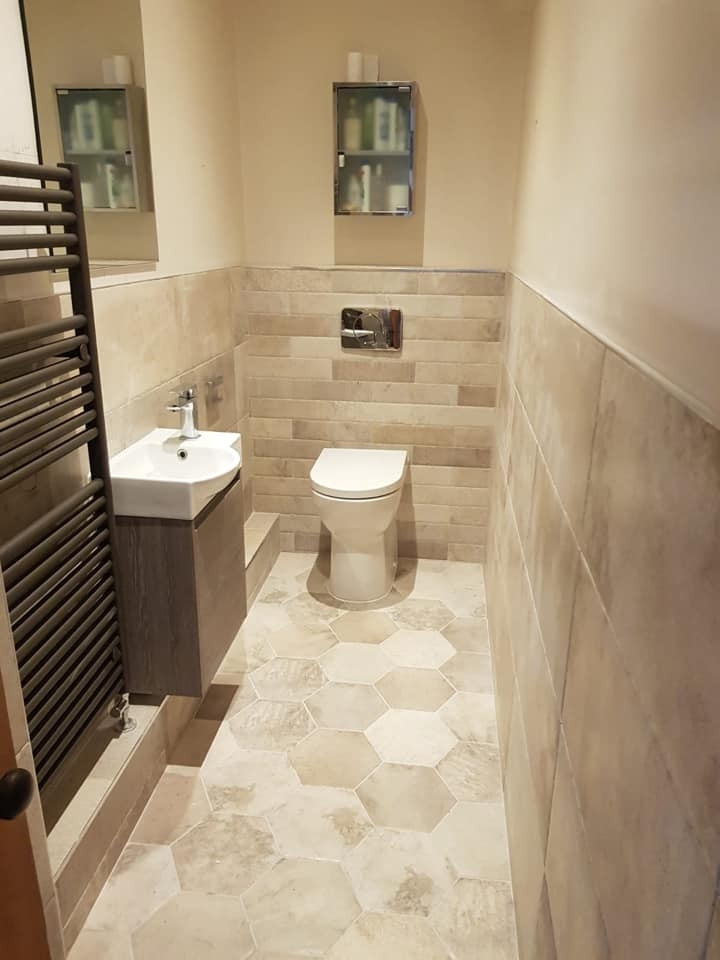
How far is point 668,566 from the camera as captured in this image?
2.50 ft

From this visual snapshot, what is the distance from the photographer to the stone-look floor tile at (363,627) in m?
2.72

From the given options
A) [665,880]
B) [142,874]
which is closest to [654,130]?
[665,880]

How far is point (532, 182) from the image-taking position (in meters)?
2.25

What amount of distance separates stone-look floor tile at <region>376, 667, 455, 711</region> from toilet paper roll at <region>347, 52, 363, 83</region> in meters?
2.28

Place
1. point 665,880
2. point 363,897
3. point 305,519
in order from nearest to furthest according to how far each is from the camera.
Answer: point 665,880 < point 363,897 < point 305,519

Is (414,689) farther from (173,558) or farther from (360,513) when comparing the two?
(173,558)

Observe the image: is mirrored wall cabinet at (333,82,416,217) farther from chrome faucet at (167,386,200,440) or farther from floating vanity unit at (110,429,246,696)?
floating vanity unit at (110,429,246,696)

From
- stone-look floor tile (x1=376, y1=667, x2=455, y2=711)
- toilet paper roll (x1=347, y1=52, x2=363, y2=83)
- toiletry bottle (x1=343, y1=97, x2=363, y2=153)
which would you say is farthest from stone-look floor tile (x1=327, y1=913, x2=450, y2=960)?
toilet paper roll (x1=347, y1=52, x2=363, y2=83)

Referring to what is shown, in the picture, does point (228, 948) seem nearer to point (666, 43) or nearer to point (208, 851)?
point (208, 851)

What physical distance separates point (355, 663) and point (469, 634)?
0.50m

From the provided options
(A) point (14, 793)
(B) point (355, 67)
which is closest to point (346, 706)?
(A) point (14, 793)

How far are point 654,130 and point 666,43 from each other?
0.11 metres

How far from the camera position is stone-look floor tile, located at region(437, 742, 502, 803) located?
197 cm

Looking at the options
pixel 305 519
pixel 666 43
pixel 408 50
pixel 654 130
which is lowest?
pixel 305 519
